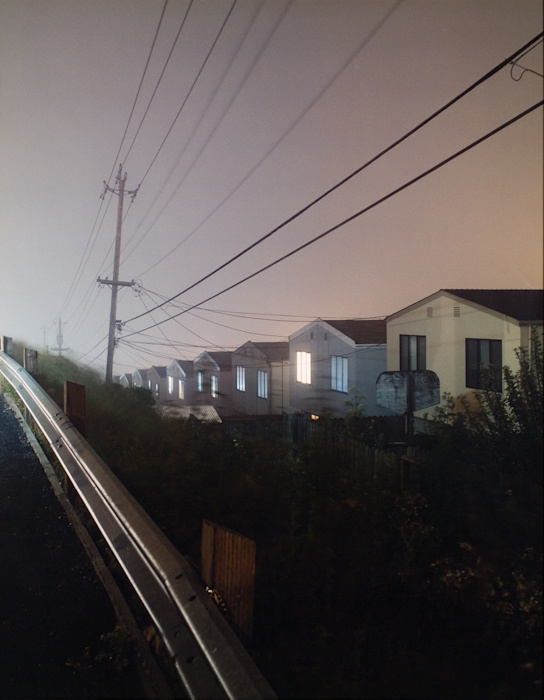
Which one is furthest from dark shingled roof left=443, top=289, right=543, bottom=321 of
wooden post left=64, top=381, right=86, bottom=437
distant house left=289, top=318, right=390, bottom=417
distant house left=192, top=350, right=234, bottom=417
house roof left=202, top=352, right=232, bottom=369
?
house roof left=202, top=352, right=232, bottom=369

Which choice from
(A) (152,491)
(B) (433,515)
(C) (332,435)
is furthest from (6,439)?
(B) (433,515)

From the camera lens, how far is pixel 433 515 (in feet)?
10.1

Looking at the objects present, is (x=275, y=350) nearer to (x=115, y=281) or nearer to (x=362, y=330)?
(x=362, y=330)

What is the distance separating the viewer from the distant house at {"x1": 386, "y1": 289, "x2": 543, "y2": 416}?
2.66 m

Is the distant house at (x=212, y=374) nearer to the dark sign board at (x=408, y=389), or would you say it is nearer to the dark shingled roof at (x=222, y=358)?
the dark shingled roof at (x=222, y=358)

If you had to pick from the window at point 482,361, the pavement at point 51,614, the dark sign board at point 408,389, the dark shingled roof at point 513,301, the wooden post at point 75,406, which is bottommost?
the pavement at point 51,614

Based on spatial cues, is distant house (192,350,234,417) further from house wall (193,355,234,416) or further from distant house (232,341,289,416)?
distant house (232,341,289,416)

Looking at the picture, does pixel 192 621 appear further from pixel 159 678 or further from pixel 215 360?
pixel 215 360

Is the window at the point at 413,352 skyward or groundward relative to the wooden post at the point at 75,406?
skyward

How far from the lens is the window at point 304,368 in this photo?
9.82 metres

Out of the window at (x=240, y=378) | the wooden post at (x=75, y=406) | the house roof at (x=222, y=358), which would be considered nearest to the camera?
the wooden post at (x=75, y=406)

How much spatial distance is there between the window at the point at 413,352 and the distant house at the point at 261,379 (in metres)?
4.94

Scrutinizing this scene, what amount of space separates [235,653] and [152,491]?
2562 mm

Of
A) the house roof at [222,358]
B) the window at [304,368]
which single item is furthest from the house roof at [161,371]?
the window at [304,368]
